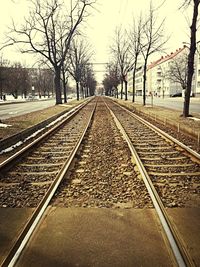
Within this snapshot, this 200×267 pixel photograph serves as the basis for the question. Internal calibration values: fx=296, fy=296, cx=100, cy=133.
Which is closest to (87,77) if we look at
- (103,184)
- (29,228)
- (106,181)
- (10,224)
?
(106,181)

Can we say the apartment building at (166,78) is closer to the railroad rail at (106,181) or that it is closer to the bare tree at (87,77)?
the bare tree at (87,77)

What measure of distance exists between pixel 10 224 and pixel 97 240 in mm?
1215

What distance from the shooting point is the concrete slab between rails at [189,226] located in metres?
3.10

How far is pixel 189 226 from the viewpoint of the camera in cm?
367

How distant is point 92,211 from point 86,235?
71 cm

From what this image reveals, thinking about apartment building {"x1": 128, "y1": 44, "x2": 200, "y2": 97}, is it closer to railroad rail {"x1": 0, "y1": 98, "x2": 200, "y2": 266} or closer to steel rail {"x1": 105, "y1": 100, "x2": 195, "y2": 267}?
railroad rail {"x1": 0, "y1": 98, "x2": 200, "y2": 266}

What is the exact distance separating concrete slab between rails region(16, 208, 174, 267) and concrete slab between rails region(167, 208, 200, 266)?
0.80ft

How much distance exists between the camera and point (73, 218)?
3.97 m

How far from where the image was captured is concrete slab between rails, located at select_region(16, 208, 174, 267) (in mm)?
2932

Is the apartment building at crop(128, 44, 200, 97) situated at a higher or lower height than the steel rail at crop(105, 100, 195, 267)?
higher

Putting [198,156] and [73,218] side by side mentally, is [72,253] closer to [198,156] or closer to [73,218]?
[73,218]

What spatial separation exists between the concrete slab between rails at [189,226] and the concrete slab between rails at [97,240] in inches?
9.6

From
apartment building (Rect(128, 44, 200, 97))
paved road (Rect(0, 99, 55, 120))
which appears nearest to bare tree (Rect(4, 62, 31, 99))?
paved road (Rect(0, 99, 55, 120))

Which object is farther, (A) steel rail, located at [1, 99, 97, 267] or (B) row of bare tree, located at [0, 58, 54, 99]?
(B) row of bare tree, located at [0, 58, 54, 99]
